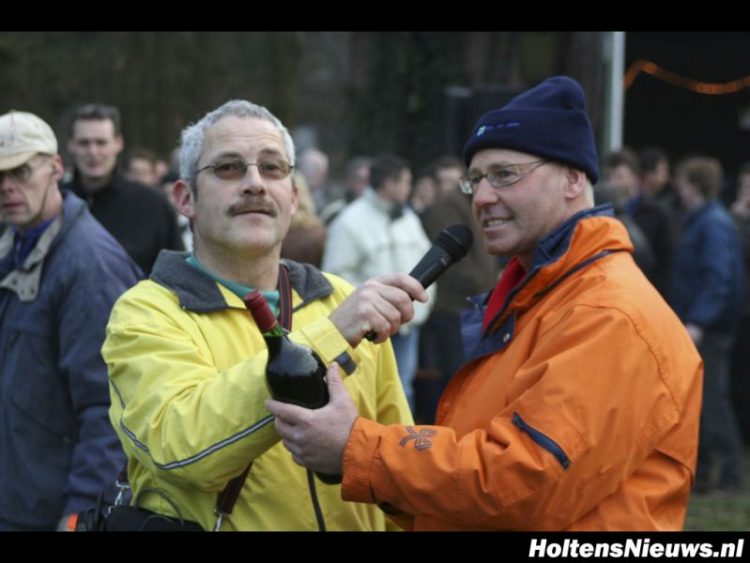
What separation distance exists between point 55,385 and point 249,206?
143 cm

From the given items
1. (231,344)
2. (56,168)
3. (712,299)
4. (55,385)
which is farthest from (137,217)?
(712,299)

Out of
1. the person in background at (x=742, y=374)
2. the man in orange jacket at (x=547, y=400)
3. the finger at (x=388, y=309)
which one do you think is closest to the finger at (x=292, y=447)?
the man in orange jacket at (x=547, y=400)

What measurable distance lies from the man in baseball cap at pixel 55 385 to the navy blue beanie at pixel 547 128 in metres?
1.72

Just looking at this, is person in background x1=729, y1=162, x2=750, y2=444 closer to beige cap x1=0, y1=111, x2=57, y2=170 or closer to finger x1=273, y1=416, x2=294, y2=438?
beige cap x1=0, y1=111, x2=57, y2=170

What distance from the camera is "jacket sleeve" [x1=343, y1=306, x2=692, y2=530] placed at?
297cm

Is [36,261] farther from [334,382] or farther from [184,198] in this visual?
[334,382]

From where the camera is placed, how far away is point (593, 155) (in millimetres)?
3521

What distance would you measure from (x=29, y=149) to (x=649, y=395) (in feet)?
9.28

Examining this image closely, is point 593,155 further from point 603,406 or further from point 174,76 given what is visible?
point 174,76

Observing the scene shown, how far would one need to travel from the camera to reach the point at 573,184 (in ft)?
11.3

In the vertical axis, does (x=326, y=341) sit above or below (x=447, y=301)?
above

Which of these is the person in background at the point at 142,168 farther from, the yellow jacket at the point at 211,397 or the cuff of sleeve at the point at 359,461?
the cuff of sleeve at the point at 359,461

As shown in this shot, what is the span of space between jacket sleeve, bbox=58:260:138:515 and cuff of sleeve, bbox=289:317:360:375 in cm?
164
